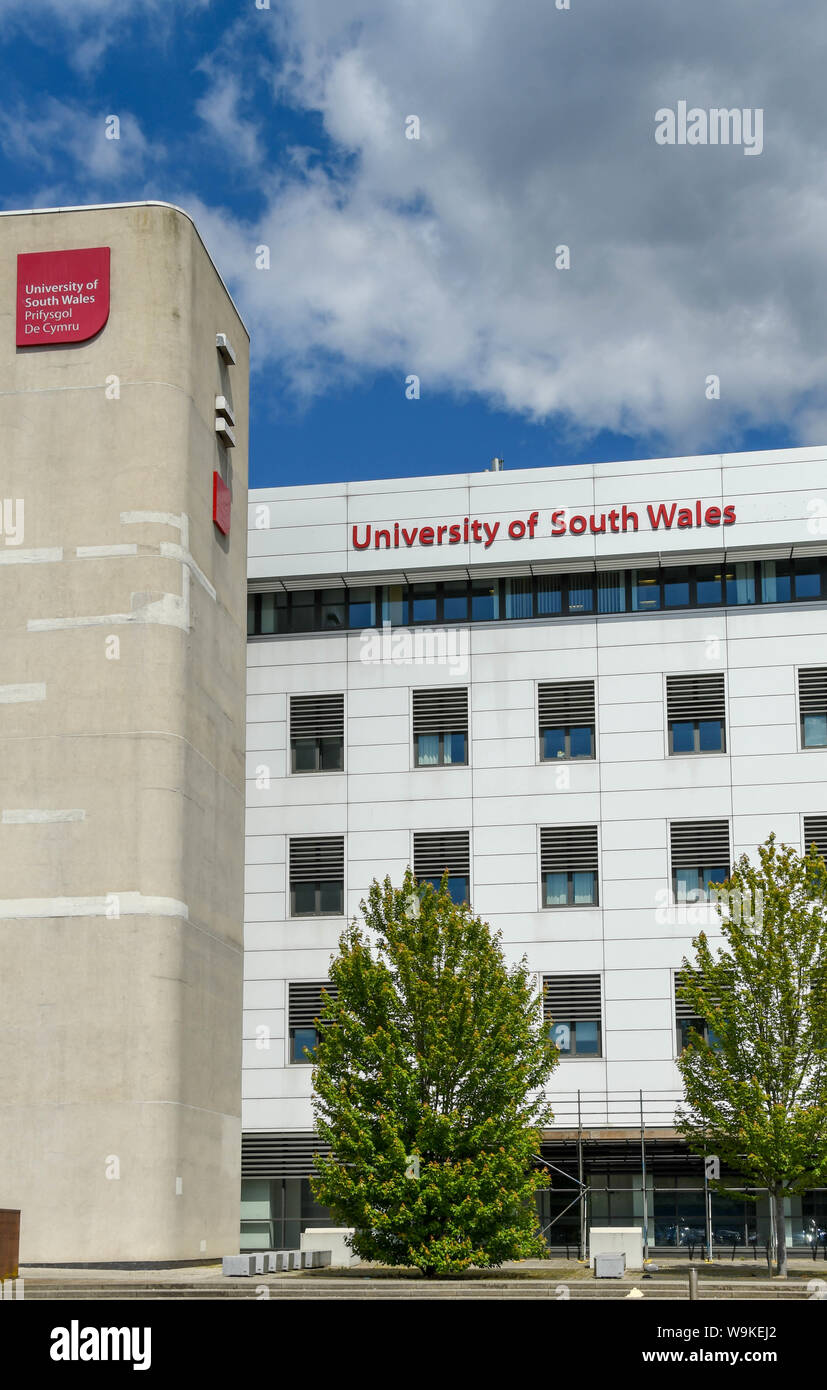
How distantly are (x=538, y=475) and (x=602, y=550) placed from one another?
345 centimetres

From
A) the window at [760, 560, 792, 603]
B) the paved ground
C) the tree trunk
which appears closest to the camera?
the paved ground

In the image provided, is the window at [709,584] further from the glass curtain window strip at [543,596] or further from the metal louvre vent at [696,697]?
the metal louvre vent at [696,697]

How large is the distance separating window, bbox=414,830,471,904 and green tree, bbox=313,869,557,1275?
11.9 m

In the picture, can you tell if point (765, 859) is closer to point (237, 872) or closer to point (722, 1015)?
point (722, 1015)

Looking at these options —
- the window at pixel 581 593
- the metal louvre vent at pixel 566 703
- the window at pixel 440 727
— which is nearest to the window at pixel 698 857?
the metal louvre vent at pixel 566 703

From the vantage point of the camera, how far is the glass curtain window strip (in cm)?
5244

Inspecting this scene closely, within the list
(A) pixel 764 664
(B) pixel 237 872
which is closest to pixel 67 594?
(B) pixel 237 872

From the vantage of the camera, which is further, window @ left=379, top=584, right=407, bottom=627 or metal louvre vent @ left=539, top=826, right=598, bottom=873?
window @ left=379, top=584, right=407, bottom=627

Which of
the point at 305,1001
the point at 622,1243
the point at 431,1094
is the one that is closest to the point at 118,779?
the point at 431,1094

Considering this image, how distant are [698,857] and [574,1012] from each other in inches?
248

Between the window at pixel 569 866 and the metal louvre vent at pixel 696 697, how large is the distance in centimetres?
477

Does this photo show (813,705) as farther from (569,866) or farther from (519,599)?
(519,599)

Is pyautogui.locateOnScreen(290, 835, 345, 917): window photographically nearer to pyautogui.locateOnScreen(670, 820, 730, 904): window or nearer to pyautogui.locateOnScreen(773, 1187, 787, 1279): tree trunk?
pyautogui.locateOnScreen(670, 820, 730, 904): window

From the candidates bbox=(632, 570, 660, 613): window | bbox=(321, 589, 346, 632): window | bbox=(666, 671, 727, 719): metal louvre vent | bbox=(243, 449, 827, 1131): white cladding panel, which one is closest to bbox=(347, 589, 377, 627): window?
bbox=(321, 589, 346, 632): window
